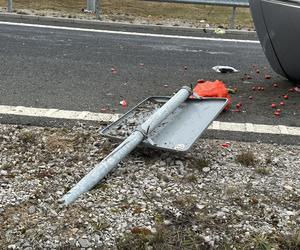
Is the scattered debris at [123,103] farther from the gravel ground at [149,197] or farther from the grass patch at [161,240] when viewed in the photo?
the grass patch at [161,240]

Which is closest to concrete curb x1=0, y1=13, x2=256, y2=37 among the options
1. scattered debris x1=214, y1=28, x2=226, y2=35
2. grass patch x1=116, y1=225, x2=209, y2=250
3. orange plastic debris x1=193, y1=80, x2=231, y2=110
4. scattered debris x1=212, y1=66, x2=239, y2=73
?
scattered debris x1=214, y1=28, x2=226, y2=35

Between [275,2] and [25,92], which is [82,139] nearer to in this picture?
[25,92]

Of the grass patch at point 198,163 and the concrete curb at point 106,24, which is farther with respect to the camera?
the concrete curb at point 106,24

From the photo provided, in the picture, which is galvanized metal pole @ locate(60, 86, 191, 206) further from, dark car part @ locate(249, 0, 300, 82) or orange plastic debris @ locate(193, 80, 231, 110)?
dark car part @ locate(249, 0, 300, 82)

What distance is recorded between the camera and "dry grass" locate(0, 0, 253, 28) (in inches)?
472

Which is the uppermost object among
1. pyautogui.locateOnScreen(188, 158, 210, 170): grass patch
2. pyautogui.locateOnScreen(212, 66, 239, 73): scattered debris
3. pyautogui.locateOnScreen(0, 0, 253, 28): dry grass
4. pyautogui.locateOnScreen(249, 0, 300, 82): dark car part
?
pyautogui.locateOnScreen(249, 0, 300, 82): dark car part

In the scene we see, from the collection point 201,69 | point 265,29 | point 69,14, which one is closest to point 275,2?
point 265,29

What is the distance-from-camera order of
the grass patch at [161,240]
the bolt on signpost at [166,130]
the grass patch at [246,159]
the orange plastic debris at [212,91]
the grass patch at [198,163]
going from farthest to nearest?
the orange plastic debris at [212,91], the grass patch at [246,159], the grass patch at [198,163], the bolt on signpost at [166,130], the grass patch at [161,240]

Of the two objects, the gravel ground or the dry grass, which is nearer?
the gravel ground

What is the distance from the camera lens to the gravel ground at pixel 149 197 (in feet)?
9.97

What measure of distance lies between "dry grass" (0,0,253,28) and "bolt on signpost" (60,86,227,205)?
720 centimetres

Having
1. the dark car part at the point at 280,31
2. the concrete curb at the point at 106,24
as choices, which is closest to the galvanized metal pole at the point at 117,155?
the dark car part at the point at 280,31

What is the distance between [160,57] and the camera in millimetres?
7984

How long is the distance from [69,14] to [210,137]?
7.61m
